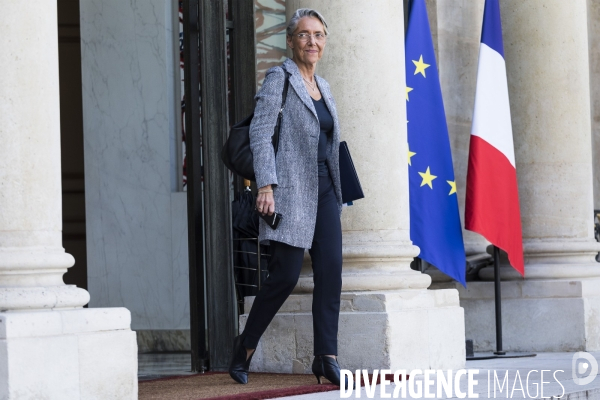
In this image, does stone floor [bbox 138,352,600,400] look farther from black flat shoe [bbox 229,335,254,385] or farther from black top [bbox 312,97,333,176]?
black top [bbox 312,97,333,176]

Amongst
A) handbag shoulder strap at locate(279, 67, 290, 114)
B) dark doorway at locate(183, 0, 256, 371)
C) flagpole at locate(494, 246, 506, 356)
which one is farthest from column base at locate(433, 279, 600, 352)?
handbag shoulder strap at locate(279, 67, 290, 114)

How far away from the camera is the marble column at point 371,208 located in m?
7.45

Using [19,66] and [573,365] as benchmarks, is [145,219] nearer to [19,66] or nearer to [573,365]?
[573,365]

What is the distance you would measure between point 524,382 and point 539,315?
2.89 metres

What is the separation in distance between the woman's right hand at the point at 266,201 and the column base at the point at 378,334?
116 cm

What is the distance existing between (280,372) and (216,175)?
1.60m

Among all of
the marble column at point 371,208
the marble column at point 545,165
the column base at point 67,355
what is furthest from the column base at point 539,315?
the column base at point 67,355

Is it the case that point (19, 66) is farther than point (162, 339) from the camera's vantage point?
No

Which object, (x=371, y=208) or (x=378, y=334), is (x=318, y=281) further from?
(x=371, y=208)

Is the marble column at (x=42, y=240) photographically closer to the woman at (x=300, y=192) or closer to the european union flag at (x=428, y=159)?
the woman at (x=300, y=192)

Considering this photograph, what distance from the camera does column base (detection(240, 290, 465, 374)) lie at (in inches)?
283

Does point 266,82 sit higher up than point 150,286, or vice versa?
point 266,82

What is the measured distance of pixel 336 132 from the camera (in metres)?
6.71

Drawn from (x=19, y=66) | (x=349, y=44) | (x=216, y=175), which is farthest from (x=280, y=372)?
(x=19, y=66)
